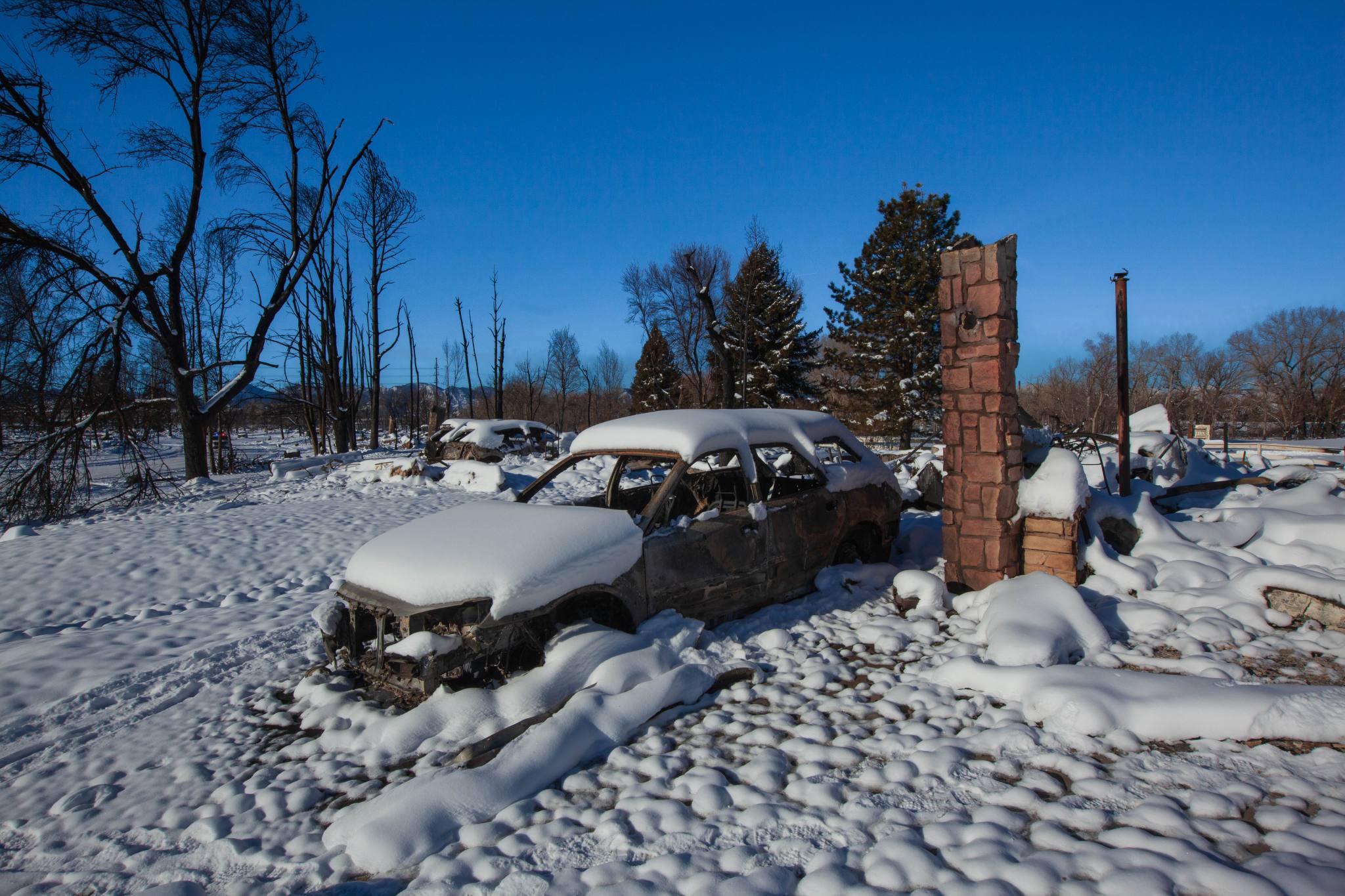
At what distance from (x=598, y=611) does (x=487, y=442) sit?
42.0ft

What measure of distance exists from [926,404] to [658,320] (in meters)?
16.4

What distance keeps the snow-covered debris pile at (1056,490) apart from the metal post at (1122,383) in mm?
2147

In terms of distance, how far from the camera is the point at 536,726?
3016 millimetres

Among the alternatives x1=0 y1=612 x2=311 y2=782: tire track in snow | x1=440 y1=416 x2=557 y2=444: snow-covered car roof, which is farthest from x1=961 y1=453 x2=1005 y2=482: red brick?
x1=440 y1=416 x2=557 y2=444: snow-covered car roof

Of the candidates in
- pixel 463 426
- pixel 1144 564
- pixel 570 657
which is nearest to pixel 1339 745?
pixel 1144 564

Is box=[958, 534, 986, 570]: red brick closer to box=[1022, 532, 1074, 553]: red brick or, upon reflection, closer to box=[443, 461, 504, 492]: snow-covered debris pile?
box=[1022, 532, 1074, 553]: red brick

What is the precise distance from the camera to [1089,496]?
17.4 feet

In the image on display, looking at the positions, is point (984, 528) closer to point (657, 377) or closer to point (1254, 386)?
point (657, 377)

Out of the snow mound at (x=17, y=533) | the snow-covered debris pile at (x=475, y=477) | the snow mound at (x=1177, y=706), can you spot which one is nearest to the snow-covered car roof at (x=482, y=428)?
the snow-covered debris pile at (x=475, y=477)

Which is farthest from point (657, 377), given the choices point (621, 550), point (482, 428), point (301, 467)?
point (621, 550)

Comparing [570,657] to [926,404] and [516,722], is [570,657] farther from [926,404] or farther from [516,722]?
[926,404]

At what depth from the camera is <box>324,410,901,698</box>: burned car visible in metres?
3.32

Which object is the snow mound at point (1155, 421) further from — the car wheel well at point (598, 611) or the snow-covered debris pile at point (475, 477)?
the snow-covered debris pile at point (475, 477)

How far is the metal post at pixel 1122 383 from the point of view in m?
6.63
